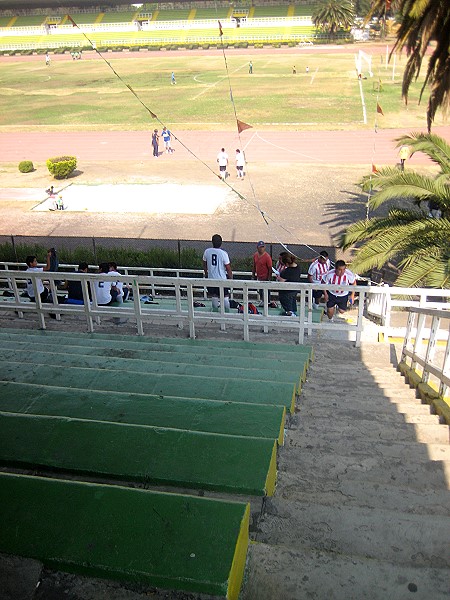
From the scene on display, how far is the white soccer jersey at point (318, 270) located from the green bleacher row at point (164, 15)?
8160 cm

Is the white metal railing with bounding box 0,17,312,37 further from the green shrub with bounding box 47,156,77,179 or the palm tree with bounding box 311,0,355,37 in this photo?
the green shrub with bounding box 47,156,77,179

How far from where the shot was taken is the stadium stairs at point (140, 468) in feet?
7.88

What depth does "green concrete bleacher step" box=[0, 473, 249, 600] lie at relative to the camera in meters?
2.32

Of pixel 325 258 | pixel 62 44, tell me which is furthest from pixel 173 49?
pixel 325 258

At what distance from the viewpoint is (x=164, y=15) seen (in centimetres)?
8512

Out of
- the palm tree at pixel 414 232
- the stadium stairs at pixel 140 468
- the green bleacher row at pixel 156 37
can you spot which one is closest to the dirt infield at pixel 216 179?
the palm tree at pixel 414 232

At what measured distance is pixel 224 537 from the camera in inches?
96.9

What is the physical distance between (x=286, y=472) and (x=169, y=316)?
380cm

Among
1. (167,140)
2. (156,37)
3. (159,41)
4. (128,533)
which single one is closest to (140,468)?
(128,533)

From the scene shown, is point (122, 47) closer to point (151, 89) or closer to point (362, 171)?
point (151, 89)

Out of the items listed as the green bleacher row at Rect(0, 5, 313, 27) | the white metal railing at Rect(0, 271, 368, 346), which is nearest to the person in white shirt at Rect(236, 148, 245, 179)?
the white metal railing at Rect(0, 271, 368, 346)

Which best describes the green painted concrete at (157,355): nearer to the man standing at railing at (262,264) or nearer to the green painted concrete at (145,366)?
the green painted concrete at (145,366)

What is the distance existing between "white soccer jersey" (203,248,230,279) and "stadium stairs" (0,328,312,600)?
120 inches

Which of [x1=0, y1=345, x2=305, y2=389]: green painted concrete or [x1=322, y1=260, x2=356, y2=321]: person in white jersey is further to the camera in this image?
[x1=322, y1=260, x2=356, y2=321]: person in white jersey
